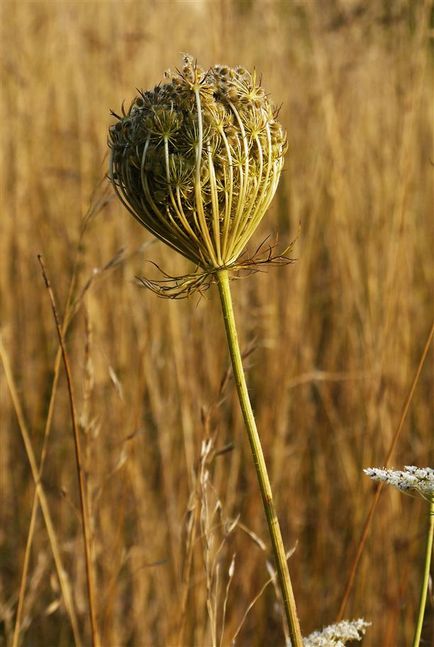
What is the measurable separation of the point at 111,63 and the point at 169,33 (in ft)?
0.99

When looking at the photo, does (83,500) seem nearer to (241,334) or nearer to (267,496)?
(267,496)

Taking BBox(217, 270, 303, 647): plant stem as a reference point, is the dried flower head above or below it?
above

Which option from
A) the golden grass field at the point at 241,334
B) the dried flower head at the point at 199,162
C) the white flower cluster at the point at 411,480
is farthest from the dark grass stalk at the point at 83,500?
the golden grass field at the point at 241,334

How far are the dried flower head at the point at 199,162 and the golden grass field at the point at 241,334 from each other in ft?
2.80

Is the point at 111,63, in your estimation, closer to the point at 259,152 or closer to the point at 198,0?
the point at 198,0

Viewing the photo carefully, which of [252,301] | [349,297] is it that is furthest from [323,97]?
[252,301]

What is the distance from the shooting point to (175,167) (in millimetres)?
693

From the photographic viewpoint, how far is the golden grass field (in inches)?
72.0

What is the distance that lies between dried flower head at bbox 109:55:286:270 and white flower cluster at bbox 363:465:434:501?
22cm

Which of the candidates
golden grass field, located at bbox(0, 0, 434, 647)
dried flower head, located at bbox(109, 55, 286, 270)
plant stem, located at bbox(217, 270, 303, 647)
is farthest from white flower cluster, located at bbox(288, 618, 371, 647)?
golden grass field, located at bbox(0, 0, 434, 647)

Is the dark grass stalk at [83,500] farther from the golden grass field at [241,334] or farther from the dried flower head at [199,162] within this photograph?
the golden grass field at [241,334]

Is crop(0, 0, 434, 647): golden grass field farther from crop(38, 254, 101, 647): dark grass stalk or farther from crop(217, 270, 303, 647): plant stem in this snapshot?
crop(217, 270, 303, 647): plant stem

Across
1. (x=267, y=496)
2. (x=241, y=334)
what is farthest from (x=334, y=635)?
(x=241, y=334)

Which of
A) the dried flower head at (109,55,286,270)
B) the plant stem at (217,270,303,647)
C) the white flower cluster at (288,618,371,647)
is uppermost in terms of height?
the dried flower head at (109,55,286,270)
